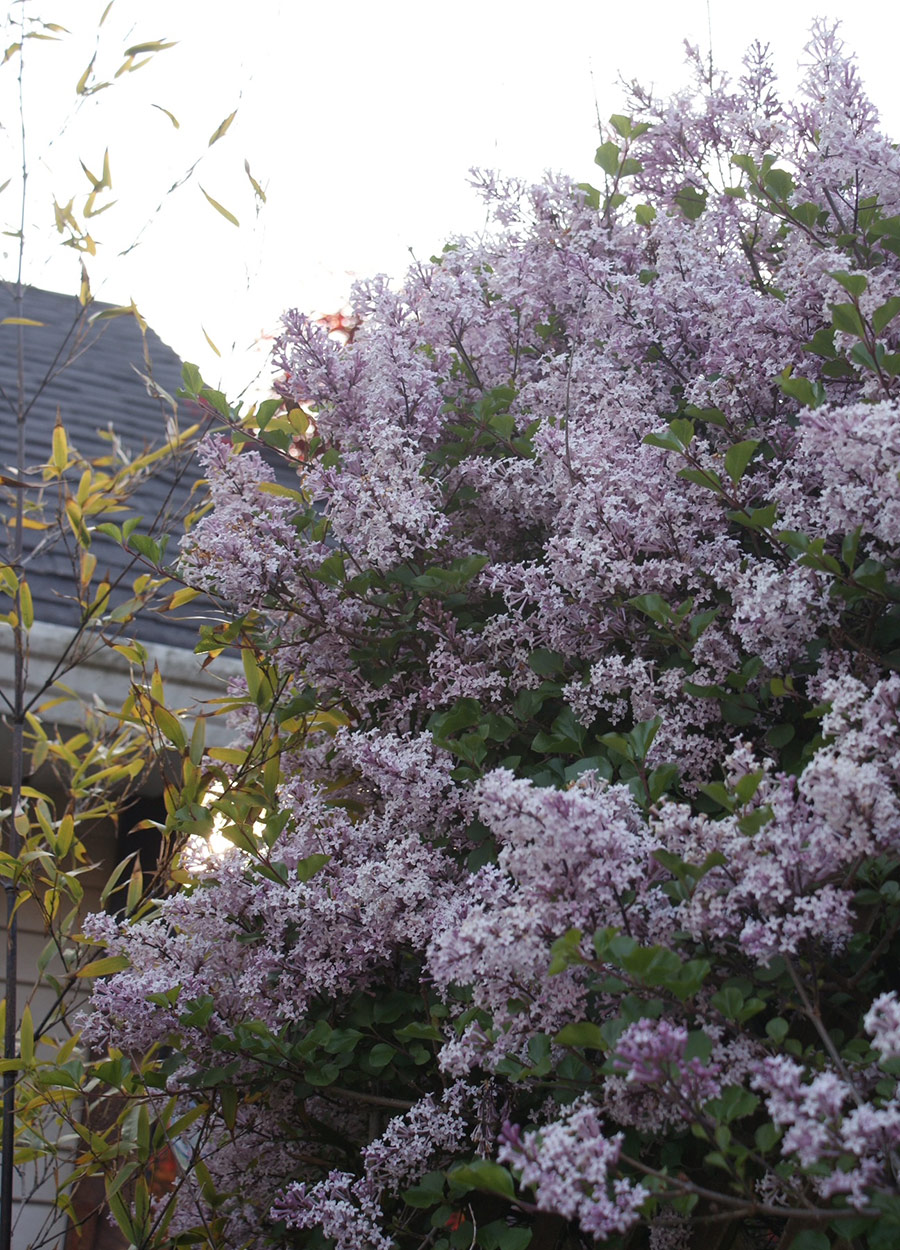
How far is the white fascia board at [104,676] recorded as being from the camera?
132 inches

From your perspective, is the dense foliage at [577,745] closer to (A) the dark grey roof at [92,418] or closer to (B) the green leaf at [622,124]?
(B) the green leaf at [622,124]

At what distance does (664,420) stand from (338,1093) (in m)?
1.24

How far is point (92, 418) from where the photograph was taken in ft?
18.4

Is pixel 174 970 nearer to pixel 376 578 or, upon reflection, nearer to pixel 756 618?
pixel 376 578

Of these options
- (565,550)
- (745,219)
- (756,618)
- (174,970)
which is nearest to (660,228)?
(745,219)

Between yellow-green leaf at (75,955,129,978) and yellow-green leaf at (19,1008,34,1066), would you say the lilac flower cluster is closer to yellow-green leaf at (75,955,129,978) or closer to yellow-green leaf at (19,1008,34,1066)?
yellow-green leaf at (75,955,129,978)

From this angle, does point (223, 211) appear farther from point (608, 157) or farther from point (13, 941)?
point (13, 941)

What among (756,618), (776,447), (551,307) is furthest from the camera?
(551,307)

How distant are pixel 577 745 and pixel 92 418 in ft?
14.5

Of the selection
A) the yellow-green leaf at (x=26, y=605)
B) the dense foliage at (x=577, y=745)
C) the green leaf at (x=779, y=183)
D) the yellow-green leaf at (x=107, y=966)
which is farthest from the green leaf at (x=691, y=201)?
the yellow-green leaf at (x=107, y=966)

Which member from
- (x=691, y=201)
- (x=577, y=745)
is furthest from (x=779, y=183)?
(x=577, y=745)

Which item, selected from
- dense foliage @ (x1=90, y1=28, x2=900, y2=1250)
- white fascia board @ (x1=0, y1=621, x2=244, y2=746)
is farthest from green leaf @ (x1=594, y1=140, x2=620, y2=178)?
white fascia board @ (x1=0, y1=621, x2=244, y2=746)

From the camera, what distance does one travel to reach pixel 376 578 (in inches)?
80.5

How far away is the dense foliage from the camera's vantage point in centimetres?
130
